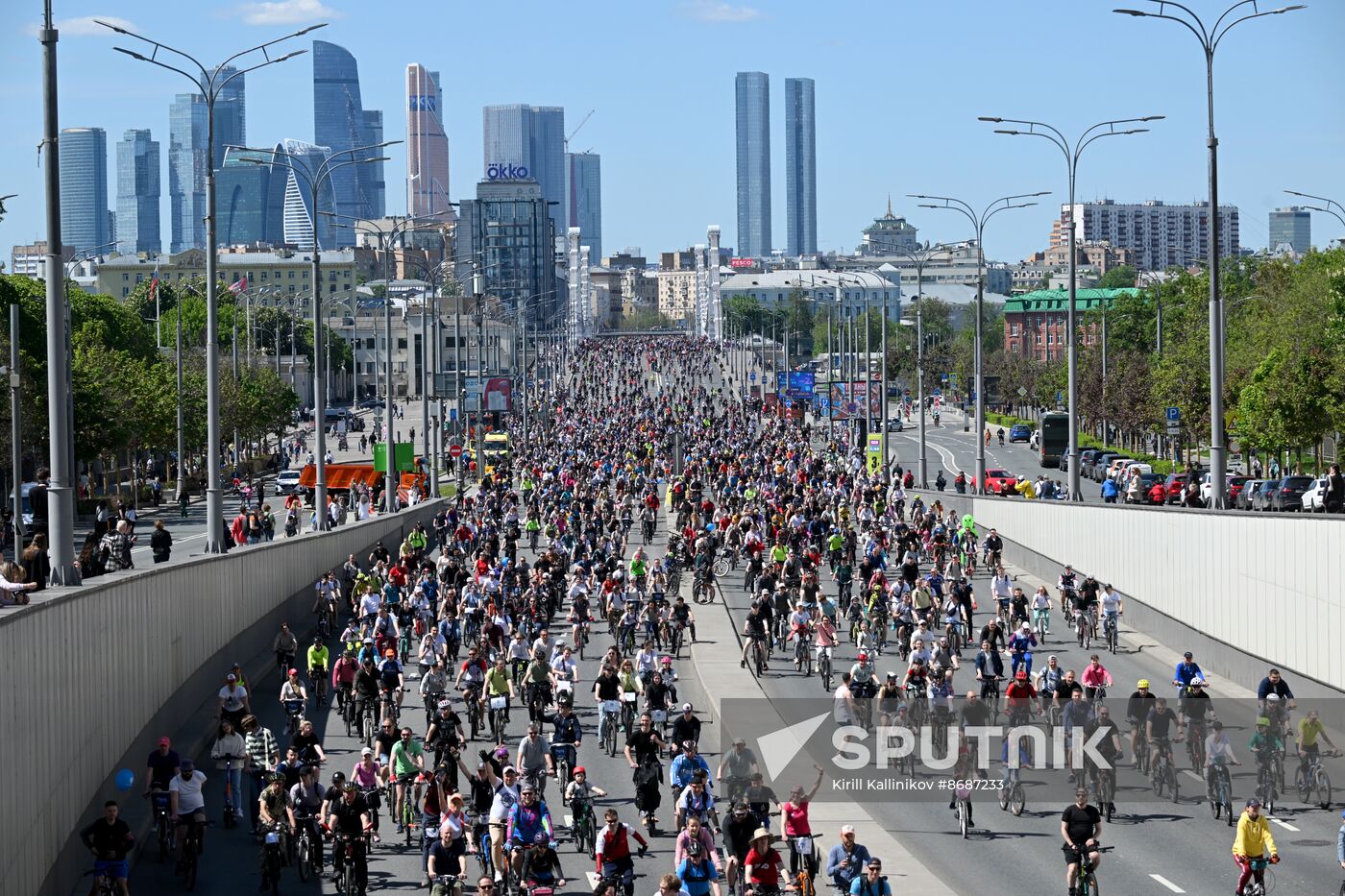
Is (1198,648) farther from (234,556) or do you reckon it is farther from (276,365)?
(276,365)

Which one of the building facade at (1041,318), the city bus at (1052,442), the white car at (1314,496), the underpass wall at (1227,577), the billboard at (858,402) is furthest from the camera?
the building facade at (1041,318)

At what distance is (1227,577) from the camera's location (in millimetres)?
29328

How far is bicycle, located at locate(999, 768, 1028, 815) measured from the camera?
20.9 metres

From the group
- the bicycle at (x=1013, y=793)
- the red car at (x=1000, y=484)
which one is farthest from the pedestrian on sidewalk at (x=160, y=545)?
the red car at (x=1000, y=484)

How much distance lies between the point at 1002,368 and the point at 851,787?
13060 cm

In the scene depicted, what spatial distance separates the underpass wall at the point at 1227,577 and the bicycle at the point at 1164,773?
3.85 meters

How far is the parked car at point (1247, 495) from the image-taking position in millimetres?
56062

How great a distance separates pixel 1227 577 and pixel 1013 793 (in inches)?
383

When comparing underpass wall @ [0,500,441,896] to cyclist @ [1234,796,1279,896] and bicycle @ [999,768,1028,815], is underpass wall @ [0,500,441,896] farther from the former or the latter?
cyclist @ [1234,796,1279,896]

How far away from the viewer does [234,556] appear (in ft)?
91.1

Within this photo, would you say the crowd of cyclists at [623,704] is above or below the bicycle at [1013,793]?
above

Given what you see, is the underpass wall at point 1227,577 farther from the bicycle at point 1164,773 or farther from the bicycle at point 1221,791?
the bicycle at point 1221,791

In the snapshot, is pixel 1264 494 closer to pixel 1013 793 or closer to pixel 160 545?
pixel 160 545

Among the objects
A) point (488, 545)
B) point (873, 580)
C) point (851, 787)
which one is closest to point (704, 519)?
point (488, 545)
